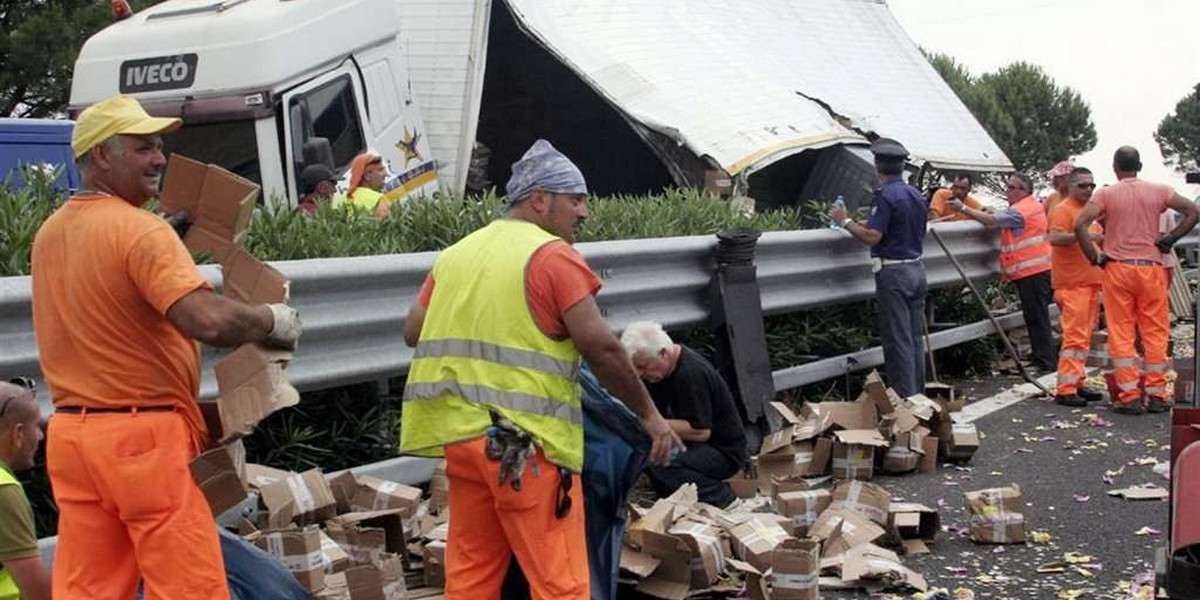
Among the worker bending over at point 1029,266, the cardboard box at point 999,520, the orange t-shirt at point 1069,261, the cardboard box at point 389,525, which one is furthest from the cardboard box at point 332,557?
the worker bending over at point 1029,266

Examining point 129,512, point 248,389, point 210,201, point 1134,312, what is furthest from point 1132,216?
point 129,512

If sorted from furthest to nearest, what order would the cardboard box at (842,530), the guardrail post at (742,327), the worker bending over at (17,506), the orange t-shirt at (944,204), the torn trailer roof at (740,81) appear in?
the orange t-shirt at (944,204)
the torn trailer roof at (740,81)
the guardrail post at (742,327)
the cardboard box at (842,530)
the worker bending over at (17,506)

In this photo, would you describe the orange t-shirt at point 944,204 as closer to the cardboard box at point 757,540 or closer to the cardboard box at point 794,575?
the cardboard box at point 757,540

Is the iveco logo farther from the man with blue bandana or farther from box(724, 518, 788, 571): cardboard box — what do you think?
the man with blue bandana

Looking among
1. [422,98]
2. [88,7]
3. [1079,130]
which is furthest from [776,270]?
[1079,130]

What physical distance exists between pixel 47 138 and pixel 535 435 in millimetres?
7587

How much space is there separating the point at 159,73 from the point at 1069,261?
21.1ft

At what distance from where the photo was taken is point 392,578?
4.98 m

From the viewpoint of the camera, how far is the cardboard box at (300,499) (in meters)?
4.98

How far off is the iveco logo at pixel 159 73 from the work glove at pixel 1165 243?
21.1 ft

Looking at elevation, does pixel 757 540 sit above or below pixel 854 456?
above

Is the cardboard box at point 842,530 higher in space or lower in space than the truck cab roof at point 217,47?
lower

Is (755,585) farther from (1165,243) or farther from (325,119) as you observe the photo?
(325,119)

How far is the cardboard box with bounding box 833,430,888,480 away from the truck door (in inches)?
168
